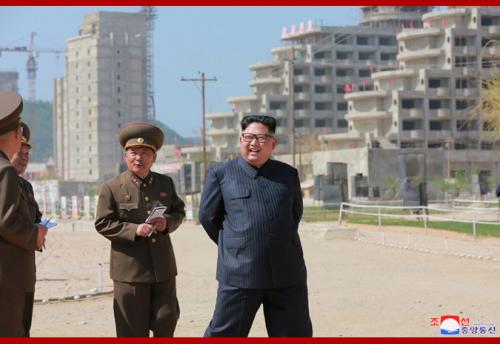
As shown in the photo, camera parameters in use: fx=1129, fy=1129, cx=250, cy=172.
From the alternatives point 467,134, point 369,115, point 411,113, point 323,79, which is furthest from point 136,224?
point 323,79

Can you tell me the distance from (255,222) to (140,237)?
A: 136 cm

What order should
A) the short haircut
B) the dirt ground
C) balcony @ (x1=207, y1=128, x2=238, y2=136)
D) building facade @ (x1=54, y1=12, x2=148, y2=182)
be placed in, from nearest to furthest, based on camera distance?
the short haircut → the dirt ground → balcony @ (x1=207, y1=128, x2=238, y2=136) → building facade @ (x1=54, y1=12, x2=148, y2=182)

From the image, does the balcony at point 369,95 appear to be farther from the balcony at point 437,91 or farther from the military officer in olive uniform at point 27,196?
the military officer in olive uniform at point 27,196

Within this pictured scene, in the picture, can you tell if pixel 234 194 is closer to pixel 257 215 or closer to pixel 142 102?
pixel 257 215

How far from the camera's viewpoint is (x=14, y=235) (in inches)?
242

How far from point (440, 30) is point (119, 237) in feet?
319

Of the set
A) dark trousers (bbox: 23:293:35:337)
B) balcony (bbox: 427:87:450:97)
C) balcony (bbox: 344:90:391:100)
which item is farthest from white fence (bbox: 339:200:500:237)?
balcony (bbox: 344:90:391:100)

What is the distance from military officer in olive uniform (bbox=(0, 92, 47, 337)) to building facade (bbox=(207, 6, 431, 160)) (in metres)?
118

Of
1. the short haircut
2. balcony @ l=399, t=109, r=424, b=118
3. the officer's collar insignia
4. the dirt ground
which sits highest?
balcony @ l=399, t=109, r=424, b=118

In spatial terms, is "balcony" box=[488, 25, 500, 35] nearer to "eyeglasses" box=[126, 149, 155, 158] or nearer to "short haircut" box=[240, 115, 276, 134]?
"eyeglasses" box=[126, 149, 155, 158]

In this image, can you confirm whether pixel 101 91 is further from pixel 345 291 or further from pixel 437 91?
pixel 345 291

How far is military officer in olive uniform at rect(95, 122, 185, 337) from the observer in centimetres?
797

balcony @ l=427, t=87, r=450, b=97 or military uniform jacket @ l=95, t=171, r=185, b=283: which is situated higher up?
balcony @ l=427, t=87, r=450, b=97

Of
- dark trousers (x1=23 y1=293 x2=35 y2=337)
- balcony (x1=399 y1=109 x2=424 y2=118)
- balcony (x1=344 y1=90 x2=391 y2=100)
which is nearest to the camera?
dark trousers (x1=23 y1=293 x2=35 y2=337)
